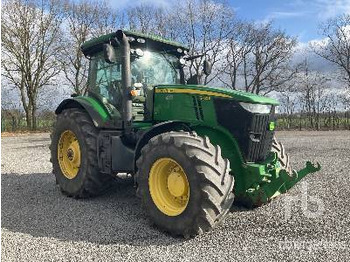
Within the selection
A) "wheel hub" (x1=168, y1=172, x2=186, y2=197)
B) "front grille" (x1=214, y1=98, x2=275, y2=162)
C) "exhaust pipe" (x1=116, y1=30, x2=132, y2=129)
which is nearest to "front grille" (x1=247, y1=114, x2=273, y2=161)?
"front grille" (x1=214, y1=98, x2=275, y2=162)

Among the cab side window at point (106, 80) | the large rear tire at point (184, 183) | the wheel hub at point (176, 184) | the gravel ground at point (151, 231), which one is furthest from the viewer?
the cab side window at point (106, 80)

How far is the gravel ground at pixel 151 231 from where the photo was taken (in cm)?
354

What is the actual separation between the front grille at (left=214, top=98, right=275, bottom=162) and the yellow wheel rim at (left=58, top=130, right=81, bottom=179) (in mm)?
2682

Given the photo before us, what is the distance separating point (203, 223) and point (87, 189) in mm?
2463

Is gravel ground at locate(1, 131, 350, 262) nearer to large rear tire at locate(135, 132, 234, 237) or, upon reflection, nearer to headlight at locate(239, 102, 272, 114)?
large rear tire at locate(135, 132, 234, 237)

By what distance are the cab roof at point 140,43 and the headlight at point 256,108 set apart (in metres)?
2.03

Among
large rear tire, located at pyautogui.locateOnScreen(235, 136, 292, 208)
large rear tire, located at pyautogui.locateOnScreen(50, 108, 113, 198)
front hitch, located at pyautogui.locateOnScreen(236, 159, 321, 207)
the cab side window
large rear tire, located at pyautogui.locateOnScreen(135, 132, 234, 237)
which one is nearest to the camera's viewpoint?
large rear tire, located at pyautogui.locateOnScreen(135, 132, 234, 237)

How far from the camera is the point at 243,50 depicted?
3453cm

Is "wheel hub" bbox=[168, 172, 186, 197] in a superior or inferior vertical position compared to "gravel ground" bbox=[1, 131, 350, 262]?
superior

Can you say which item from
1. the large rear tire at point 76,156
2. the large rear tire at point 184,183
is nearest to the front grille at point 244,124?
the large rear tire at point 184,183

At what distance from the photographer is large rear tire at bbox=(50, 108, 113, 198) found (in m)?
5.55

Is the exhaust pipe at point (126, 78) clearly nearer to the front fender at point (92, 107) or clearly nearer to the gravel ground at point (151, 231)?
the front fender at point (92, 107)

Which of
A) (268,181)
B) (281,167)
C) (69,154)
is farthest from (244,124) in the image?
(69,154)

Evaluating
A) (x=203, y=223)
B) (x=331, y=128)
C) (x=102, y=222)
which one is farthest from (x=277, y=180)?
(x=331, y=128)
